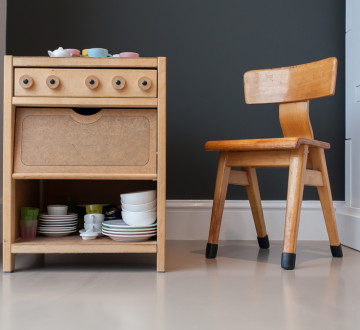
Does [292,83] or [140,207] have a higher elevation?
[292,83]

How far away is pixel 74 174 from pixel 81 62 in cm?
41

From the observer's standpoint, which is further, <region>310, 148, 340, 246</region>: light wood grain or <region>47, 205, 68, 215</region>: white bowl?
<region>310, 148, 340, 246</region>: light wood grain

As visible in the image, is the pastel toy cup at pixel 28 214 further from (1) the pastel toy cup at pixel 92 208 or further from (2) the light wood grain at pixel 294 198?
(2) the light wood grain at pixel 294 198

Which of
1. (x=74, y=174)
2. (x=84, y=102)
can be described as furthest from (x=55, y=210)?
(x=84, y=102)

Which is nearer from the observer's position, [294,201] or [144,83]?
[144,83]

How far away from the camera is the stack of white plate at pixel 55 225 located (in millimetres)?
1748

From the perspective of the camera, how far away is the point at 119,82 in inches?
62.8

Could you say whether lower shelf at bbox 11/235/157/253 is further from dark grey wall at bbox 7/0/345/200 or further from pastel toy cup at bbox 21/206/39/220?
dark grey wall at bbox 7/0/345/200

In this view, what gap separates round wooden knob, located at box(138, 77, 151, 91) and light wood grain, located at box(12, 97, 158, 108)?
4 cm

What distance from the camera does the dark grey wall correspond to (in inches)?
95.3

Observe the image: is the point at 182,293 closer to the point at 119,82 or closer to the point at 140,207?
the point at 140,207

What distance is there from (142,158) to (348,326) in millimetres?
899

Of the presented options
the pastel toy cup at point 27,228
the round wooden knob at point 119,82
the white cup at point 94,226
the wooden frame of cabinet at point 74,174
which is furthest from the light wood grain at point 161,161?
the pastel toy cup at point 27,228

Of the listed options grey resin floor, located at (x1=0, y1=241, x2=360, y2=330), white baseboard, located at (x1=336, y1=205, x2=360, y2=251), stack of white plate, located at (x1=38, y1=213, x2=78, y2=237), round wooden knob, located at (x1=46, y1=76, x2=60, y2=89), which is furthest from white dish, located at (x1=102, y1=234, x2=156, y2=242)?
white baseboard, located at (x1=336, y1=205, x2=360, y2=251)
